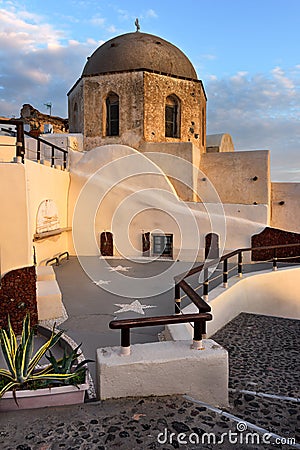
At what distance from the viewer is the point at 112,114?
1750cm

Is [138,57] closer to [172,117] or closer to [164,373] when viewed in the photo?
[172,117]

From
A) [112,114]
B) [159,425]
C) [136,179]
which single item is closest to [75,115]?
[112,114]

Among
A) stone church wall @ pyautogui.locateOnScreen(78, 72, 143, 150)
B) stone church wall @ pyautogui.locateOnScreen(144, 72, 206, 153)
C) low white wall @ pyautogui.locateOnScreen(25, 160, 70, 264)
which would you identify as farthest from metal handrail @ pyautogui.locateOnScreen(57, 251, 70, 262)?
stone church wall @ pyautogui.locateOnScreen(144, 72, 206, 153)

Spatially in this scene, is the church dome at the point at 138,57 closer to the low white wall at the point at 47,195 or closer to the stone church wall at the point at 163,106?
the stone church wall at the point at 163,106

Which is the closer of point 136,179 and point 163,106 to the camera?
point 136,179

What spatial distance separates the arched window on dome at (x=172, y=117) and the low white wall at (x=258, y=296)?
9910 millimetres

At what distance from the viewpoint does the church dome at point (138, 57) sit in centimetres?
1709

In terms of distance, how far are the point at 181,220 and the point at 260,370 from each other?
8030 millimetres

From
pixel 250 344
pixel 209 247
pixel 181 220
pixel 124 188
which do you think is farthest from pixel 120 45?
pixel 250 344

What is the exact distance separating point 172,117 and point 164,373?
15.9 metres

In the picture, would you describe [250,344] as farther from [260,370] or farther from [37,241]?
[37,241]

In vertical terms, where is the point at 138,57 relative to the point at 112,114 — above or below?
above

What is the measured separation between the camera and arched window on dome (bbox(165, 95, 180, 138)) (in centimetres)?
1758

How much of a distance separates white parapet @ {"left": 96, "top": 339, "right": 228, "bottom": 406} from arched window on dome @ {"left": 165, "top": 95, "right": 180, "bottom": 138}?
15094 millimetres
